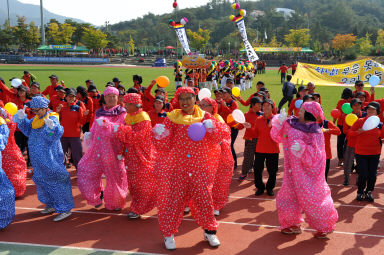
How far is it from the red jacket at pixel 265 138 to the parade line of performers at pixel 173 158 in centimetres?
2

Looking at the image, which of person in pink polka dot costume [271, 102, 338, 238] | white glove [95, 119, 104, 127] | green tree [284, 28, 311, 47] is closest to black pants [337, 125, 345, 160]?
person in pink polka dot costume [271, 102, 338, 238]

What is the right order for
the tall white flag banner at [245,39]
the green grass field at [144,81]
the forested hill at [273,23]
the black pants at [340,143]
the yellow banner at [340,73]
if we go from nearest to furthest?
the black pants at [340,143], the green grass field at [144,81], the yellow banner at [340,73], the tall white flag banner at [245,39], the forested hill at [273,23]

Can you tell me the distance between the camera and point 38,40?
7244cm

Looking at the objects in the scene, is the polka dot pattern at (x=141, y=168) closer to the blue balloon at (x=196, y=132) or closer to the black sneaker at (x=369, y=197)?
the blue balloon at (x=196, y=132)

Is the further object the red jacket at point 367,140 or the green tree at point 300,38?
the green tree at point 300,38

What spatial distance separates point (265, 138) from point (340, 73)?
685 inches

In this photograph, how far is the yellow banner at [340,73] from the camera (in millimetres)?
19891

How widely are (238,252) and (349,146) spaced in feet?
11.9

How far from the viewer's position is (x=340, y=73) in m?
21.5

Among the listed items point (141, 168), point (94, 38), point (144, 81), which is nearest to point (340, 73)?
point (144, 81)

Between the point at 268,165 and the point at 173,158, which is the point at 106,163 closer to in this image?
the point at 173,158

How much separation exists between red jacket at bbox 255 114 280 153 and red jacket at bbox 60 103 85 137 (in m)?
3.46

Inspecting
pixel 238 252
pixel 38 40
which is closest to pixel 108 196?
pixel 238 252

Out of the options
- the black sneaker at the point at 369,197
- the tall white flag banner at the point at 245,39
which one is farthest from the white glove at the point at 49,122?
the tall white flag banner at the point at 245,39
